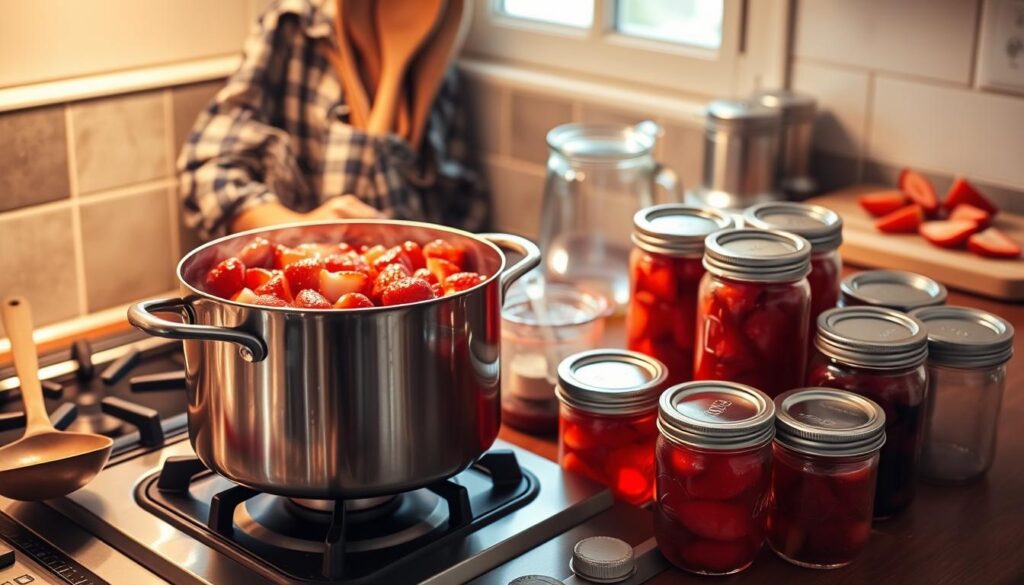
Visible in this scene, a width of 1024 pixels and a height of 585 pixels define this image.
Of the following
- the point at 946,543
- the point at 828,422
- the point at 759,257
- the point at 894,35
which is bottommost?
the point at 946,543

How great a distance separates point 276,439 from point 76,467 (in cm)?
22

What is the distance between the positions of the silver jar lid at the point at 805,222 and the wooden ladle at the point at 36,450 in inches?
23.4

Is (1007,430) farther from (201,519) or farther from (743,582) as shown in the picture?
(201,519)

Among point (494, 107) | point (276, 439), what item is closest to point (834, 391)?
point (276, 439)

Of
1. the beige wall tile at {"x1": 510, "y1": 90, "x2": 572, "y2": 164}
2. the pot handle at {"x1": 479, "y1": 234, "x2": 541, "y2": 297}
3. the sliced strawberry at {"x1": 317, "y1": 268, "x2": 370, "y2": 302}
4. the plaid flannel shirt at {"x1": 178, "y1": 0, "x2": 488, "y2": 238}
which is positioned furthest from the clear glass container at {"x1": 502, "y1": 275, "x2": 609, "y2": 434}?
the beige wall tile at {"x1": 510, "y1": 90, "x2": 572, "y2": 164}

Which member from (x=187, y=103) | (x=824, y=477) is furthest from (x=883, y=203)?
(x=187, y=103)

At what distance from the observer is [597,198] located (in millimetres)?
1440

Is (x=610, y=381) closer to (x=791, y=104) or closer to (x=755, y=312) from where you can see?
(x=755, y=312)

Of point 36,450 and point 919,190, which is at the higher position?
point 919,190

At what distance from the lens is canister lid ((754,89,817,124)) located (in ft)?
5.14

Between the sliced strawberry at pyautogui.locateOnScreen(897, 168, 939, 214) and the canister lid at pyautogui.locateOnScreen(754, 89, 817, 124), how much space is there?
137 millimetres

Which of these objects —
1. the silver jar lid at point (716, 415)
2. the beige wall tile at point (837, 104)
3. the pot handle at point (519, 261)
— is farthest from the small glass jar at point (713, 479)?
the beige wall tile at point (837, 104)

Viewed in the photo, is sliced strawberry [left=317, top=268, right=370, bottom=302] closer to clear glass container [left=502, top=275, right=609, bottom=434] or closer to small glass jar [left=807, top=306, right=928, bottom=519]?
clear glass container [left=502, top=275, right=609, bottom=434]

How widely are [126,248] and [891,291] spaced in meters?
1.02
